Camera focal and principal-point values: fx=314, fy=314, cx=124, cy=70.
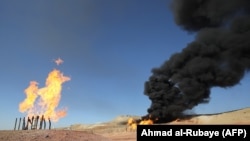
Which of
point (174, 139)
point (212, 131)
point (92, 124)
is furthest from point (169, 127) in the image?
point (92, 124)

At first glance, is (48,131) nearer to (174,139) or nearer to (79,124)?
(174,139)

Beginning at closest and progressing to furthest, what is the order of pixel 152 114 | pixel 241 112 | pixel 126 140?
pixel 126 140 < pixel 152 114 < pixel 241 112

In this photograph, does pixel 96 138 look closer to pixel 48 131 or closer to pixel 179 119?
pixel 48 131

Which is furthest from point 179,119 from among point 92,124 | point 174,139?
point 174,139

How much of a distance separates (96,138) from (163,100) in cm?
2886

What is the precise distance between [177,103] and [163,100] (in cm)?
245

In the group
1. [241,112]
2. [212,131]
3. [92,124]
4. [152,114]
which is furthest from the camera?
[92,124]

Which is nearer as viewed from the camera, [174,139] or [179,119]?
[174,139]

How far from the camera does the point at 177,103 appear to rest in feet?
175

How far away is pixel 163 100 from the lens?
5309cm

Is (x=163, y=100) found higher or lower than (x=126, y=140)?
higher
